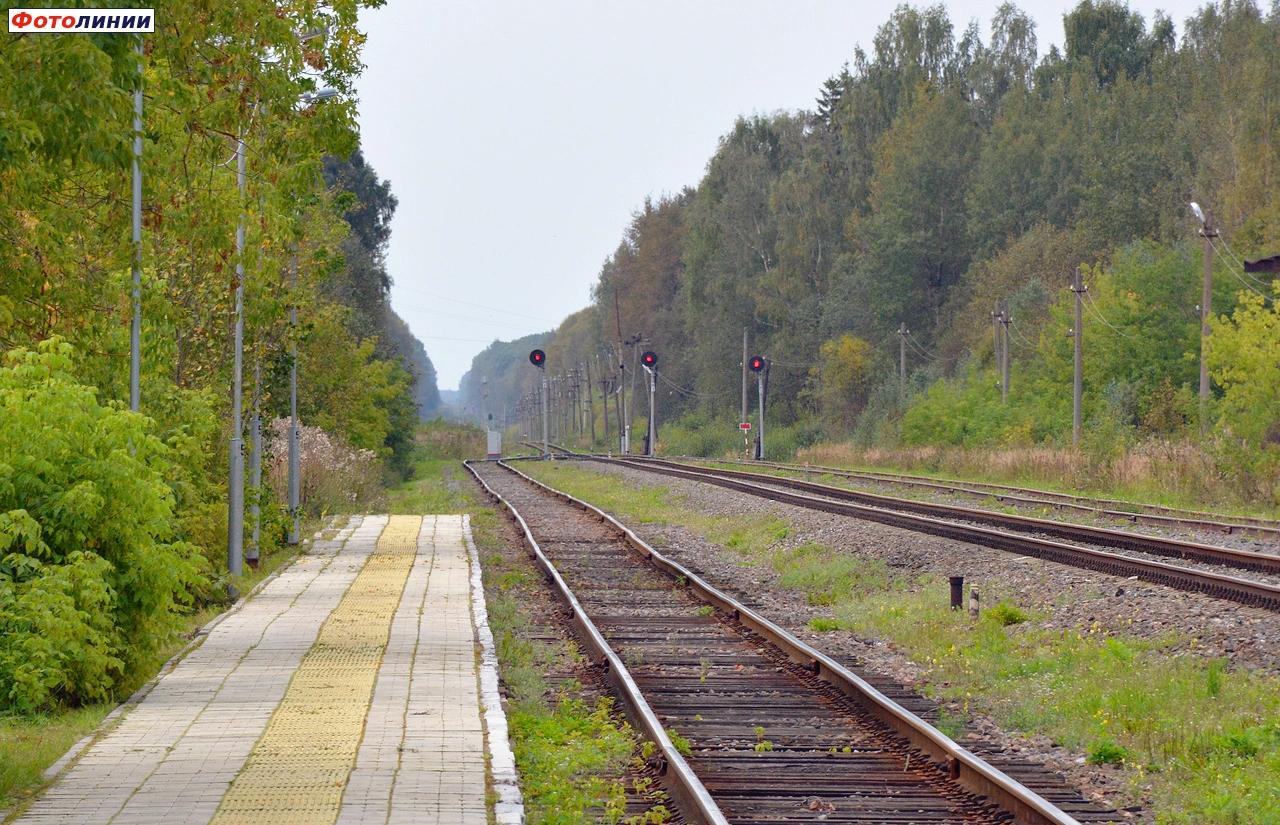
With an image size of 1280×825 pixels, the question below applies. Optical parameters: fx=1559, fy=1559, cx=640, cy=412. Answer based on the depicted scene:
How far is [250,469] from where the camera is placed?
22.8 meters

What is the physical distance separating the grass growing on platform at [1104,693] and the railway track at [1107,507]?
27.5ft

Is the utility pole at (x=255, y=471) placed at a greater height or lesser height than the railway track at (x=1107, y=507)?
greater

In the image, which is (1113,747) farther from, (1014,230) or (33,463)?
(1014,230)

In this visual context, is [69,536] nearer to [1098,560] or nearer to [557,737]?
[557,737]

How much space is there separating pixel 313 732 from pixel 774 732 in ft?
9.84

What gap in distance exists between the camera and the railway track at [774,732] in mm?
8219

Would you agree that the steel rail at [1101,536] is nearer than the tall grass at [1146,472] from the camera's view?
Yes

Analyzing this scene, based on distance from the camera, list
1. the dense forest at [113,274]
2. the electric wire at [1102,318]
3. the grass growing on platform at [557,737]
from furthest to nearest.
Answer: the electric wire at [1102,318] → the grass growing on platform at [557,737] → the dense forest at [113,274]

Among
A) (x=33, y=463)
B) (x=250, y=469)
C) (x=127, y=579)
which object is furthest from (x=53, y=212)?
(x=250, y=469)

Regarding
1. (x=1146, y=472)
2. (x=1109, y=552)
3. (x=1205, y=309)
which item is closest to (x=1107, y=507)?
(x=1146, y=472)

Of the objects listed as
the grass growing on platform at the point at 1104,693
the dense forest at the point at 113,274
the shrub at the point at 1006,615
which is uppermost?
the dense forest at the point at 113,274

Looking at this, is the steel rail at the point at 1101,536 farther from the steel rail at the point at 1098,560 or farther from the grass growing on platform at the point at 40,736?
the grass growing on platform at the point at 40,736

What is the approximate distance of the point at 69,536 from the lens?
1068 cm

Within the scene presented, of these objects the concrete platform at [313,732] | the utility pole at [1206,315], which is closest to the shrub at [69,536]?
the concrete platform at [313,732]
